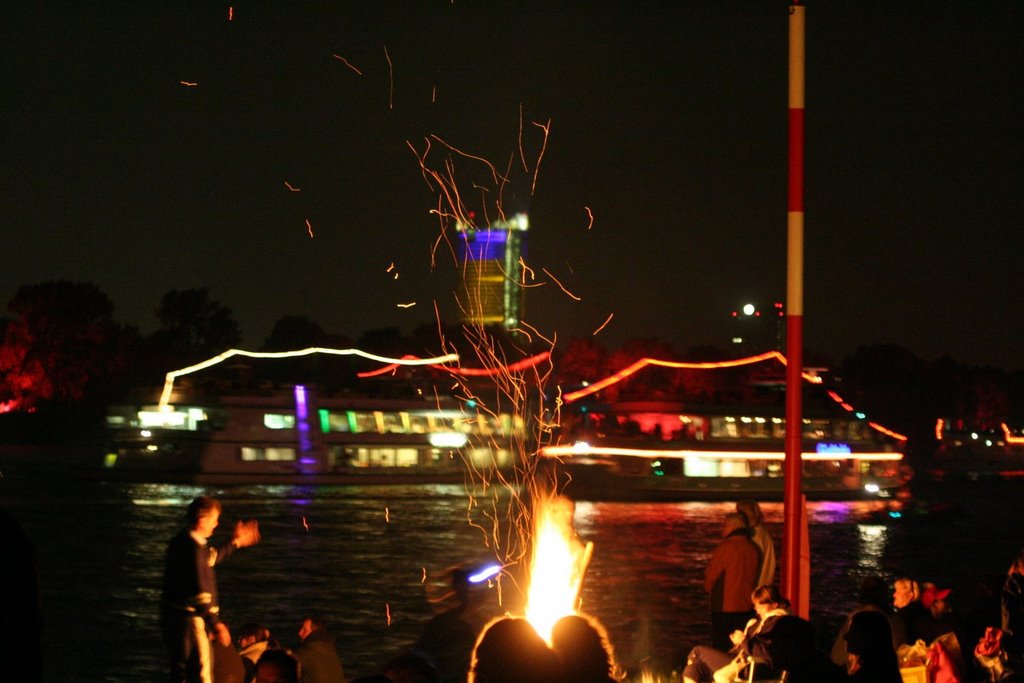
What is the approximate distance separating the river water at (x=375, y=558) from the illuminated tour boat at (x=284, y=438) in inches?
45.5

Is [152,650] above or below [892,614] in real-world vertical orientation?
below

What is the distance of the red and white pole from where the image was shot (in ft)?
26.7

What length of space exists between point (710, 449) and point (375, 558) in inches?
914

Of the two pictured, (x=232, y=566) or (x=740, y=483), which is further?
(x=740, y=483)

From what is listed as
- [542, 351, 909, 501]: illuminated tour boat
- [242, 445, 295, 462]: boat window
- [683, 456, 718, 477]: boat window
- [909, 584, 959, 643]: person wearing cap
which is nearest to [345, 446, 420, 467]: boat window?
[242, 445, 295, 462]: boat window

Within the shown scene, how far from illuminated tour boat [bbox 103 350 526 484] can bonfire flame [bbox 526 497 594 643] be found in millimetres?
34553

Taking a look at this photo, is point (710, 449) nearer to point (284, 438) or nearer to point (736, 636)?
point (284, 438)

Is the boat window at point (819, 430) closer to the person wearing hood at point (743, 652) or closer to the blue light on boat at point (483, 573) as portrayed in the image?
the person wearing hood at point (743, 652)

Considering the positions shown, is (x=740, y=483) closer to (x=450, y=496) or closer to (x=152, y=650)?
(x=450, y=496)

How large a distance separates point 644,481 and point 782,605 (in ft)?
119

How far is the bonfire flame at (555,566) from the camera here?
681cm

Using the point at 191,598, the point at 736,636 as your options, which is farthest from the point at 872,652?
the point at 191,598

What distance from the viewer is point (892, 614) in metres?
8.22

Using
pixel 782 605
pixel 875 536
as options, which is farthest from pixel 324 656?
pixel 875 536
